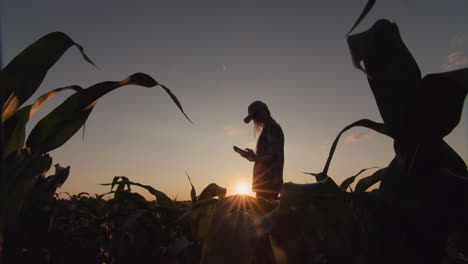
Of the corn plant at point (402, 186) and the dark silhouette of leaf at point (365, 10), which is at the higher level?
the dark silhouette of leaf at point (365, 10)

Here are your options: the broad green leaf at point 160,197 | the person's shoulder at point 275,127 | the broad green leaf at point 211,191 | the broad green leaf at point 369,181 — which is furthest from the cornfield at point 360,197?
the person's shoulder at point 275,127

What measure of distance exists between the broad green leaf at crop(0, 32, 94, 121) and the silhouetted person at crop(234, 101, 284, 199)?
2.51 meters

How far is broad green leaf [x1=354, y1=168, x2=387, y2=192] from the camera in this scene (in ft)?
2.05

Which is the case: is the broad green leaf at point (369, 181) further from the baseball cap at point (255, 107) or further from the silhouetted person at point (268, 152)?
the baseball cap at point (255, 107)

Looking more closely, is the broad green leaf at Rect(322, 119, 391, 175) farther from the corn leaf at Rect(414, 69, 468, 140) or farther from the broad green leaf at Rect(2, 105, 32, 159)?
the broad green leaf at Rect(2, 105, 32, 159)

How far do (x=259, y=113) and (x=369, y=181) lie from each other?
2621mm

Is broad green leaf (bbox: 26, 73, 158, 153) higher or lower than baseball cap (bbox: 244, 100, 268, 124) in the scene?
lower

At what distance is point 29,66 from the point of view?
537 millimetres

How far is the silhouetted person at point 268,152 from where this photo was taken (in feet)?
10.0

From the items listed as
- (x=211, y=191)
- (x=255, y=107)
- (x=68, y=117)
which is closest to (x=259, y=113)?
(x=255, y=107)

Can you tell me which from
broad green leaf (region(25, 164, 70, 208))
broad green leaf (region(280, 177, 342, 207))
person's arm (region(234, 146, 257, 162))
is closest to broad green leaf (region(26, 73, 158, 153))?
broad green leaf (region(25, 164, 70, 208))

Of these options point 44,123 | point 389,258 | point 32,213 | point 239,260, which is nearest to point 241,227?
point 239,260

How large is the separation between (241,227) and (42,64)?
20.1 inches

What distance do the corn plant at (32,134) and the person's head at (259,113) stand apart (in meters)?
2.65
